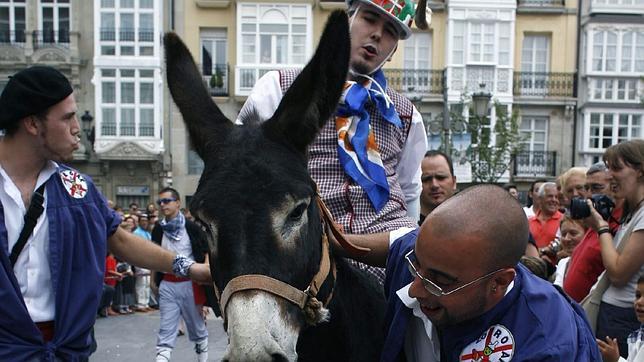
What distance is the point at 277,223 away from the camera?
2.17 metres

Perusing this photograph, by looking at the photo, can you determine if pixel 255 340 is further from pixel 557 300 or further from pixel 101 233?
pixel 101 233

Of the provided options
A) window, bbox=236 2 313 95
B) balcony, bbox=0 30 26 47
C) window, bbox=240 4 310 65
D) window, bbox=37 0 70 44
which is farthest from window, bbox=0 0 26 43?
window, bbox=240 4 310 65

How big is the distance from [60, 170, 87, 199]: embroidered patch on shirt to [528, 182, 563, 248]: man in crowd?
590cm

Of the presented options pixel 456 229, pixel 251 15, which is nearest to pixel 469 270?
pixel 456 229

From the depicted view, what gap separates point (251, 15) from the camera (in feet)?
101

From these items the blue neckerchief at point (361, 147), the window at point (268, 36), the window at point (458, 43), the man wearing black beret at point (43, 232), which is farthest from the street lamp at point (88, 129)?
the blue neckerchief at point (361, 147)

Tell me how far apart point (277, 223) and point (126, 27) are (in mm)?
30805

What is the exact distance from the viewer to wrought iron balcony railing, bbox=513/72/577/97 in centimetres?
3188

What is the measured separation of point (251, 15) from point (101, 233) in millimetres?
28676

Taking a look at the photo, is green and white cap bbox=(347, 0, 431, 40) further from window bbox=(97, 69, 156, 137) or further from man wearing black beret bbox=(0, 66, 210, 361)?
window bbox=(97, 69, 156, 137)

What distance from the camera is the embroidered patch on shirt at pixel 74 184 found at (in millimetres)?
3510

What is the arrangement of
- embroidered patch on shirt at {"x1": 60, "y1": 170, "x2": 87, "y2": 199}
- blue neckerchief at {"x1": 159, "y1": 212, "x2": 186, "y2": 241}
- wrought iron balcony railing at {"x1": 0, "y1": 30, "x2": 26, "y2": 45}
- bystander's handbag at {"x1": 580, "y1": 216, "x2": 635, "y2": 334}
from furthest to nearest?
1. wrought iron balcony railing at {"x1": 0, "y1": 30, "x2": 26, "y2": 45}
2. blue neckerchief at {"x1": 159, "y1": 212, "x2": 186, "y2": 241}
3. bystander's handbag at {"x1": 580, "y1": 216, "x2": 635, "y2": 334}
4. embroidered patch on shirt at {"x1": 60, "y1": 170, "x2": 87, "y2": 199}

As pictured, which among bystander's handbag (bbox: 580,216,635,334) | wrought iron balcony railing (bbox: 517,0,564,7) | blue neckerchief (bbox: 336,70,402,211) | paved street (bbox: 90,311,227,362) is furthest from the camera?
wrought iron balcony railing (bbox: 517,0,564,7)

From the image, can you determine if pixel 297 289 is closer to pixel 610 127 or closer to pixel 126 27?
pixel 126 27
